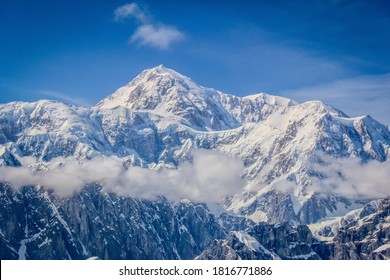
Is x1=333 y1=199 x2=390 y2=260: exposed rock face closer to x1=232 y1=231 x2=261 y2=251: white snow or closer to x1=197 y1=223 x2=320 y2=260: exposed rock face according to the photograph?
x1=197 y1=223 x2=320 y2=260: exposed rock face

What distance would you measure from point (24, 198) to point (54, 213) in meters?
8.69

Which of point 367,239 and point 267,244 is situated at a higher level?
point 367,239

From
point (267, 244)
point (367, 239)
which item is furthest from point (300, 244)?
point (367, 239)

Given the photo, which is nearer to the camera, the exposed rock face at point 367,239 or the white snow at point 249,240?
the white snow at point 249,240

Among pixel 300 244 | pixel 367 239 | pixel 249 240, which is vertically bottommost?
pixel 300 244

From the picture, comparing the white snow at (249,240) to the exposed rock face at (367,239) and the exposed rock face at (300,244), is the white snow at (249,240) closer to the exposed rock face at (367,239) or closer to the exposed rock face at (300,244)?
the exposed rock face at (300,244)

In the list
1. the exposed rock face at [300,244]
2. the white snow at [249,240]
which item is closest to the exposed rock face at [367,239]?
the exposed rock face at [300,244]

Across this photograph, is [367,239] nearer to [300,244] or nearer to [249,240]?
[300,244]

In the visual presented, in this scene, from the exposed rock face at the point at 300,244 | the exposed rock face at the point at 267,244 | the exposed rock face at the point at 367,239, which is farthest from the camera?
the exposed rock face at the point at 367,239

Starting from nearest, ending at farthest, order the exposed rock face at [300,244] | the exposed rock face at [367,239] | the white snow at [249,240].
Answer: the exposed rock face at [300,244] → the white snow at [249,240] → the exposed rock face at [367,239]

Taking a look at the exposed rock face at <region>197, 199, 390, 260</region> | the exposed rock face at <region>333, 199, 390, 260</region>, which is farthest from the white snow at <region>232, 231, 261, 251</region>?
the exposed rock face at <region>333, 199, 390, 260</region>

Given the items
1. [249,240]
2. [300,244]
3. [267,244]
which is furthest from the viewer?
[300,244]
